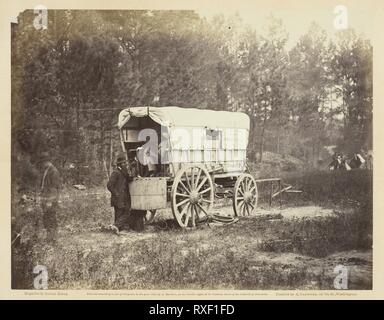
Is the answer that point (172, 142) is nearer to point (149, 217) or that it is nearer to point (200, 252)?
point (149, 217)

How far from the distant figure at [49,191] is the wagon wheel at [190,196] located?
1.64 meters

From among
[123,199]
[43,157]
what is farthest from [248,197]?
[43,157]

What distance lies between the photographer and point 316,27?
8.38 meters

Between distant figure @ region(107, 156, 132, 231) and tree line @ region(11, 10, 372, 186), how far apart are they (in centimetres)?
20

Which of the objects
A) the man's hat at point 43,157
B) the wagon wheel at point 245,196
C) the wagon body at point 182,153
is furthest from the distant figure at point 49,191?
the wagon wheel at point 245,196

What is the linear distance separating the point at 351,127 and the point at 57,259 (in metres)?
4.44

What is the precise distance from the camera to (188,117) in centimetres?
853

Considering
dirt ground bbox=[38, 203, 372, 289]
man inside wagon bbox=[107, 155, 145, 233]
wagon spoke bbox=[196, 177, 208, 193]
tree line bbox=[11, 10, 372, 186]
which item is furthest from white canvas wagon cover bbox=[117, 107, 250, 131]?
dirt ground bbox=[38, 203, 372, 289]
